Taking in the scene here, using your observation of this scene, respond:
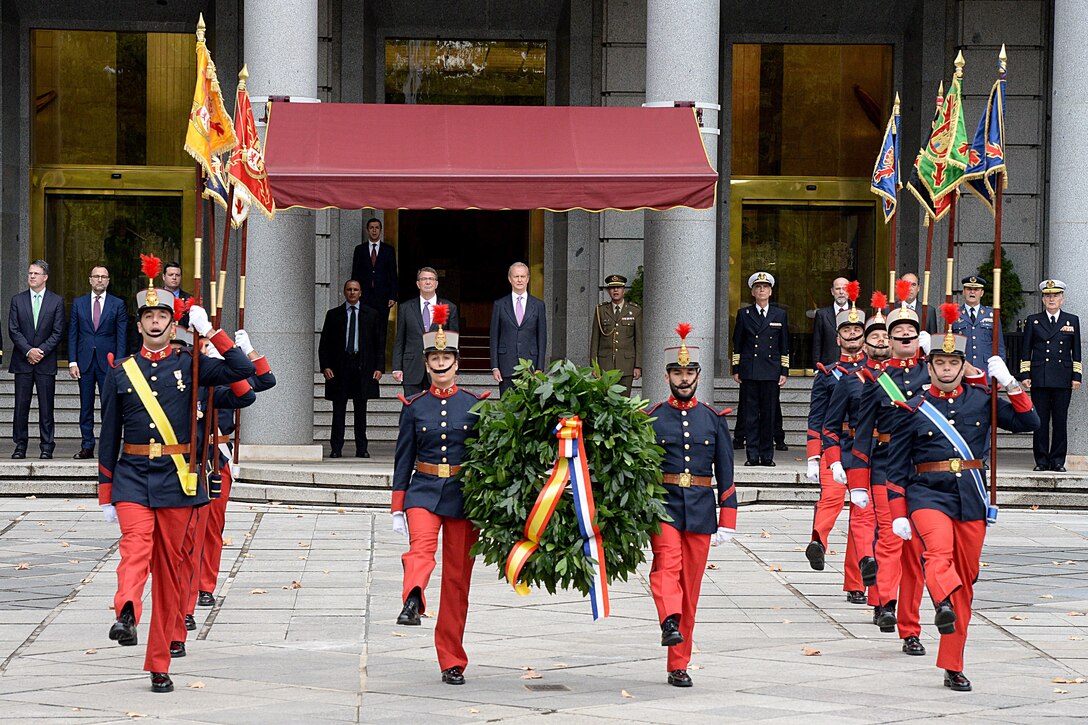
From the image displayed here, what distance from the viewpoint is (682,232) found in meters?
17.8

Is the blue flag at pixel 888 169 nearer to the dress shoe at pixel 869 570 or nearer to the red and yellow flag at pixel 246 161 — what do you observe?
the dress shoe at pixel 869 570

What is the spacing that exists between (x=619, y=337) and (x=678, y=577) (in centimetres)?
961

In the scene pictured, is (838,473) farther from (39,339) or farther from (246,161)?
(39,339)

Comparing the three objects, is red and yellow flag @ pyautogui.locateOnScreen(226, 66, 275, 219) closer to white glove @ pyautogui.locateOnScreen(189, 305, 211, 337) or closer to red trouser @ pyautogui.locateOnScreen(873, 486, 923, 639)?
white glove @ pyautogui.locateOnScreen(189, 305, 211, 337)

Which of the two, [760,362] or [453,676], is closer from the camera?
[453,676]

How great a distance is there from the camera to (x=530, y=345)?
672 inches

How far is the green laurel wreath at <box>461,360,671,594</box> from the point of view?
8.48m

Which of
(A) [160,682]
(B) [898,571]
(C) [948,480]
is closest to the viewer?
(A) [160,682]

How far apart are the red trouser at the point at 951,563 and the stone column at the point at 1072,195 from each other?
9637mm

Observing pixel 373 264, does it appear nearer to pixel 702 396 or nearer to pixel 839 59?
pixel 702 396

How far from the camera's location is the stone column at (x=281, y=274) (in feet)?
57.8

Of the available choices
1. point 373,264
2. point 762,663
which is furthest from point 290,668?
point 373,264

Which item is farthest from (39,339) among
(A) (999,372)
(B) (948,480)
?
(B) (948,480)

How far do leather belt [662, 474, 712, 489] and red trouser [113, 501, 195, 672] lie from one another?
8.51 ft
